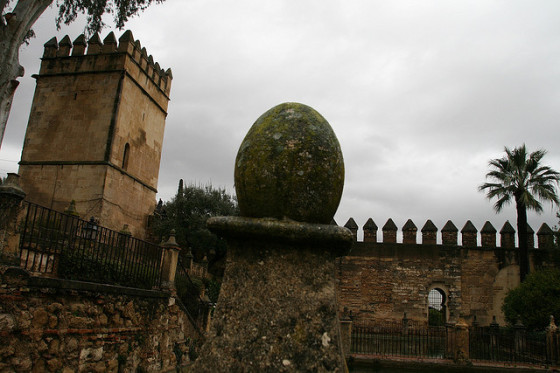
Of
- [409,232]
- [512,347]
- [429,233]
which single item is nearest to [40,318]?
[512,347]

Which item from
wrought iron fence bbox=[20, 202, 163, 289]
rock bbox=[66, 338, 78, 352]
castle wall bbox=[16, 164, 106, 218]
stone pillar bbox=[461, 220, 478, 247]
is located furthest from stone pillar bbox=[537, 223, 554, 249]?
rock bbox=[66, 338, 78, 352]

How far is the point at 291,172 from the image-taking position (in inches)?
91.1

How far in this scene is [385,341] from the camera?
1645cm

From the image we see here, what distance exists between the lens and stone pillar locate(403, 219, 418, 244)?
21342 millimetres

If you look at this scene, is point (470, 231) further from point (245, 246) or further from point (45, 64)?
point (45, 64)

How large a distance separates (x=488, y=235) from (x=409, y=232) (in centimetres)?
412

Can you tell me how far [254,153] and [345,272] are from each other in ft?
66.5

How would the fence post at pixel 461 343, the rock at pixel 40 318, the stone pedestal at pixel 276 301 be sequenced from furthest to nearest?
the fence post at pixel 461 343 < the rock at pixel 40 318 < the stone pedestal at pixel 276 301

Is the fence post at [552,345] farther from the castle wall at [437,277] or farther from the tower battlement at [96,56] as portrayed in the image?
the tower battlement at [96,56]

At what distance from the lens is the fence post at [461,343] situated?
13.6 m

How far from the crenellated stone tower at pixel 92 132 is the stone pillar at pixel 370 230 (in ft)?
39.4

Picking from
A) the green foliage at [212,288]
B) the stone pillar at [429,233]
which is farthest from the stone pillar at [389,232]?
the green foliage at [212,288]

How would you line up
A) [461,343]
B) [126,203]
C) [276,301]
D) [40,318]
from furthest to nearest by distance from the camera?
[126,203]
[461,343]
[40,318]
[276,301]

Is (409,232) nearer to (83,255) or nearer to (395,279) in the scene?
(395,279)
